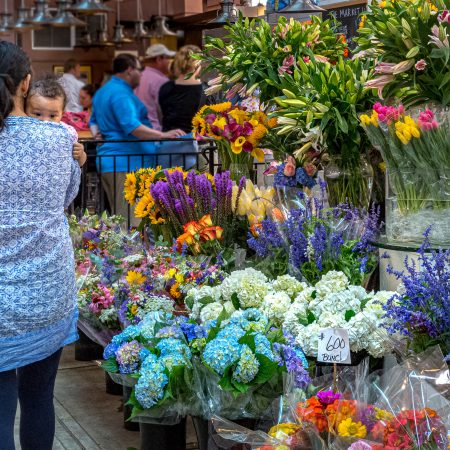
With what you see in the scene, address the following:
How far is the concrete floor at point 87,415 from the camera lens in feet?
13.5

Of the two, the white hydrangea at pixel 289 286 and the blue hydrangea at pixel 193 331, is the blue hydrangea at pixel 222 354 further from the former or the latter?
the white hydrangea at pixel 289 286

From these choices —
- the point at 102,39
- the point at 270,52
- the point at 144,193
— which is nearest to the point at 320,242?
the point at 270,52

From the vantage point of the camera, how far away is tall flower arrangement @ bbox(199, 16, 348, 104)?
4438mm

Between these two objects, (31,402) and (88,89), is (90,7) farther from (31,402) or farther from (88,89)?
(31,402)

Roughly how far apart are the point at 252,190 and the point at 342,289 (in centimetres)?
124

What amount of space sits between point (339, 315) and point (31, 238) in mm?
1039

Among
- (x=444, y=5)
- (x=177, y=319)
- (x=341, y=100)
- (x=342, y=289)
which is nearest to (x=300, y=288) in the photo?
(x=342, y=289)

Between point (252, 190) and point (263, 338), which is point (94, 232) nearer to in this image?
point (252, 190)

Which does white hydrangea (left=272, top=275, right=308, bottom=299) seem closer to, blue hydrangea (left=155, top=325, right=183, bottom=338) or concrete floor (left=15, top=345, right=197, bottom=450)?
blue hydrangea (left=155, top=325, right=183, bottom=338)

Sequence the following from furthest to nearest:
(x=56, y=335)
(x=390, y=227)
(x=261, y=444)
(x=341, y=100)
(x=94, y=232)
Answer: (x=94, y=232)
(x=341, y=100)
(x=390, y=227)
(x=56, y=335)
(x=261, y=444)

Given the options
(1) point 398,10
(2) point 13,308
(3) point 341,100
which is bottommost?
(2) point 13,308

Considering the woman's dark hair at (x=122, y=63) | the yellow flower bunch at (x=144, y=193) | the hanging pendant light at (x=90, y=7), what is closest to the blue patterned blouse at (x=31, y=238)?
the yellow flower bunch at (x=144, y=193)

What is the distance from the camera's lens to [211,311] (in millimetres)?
3330

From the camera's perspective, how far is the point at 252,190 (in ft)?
14.4
